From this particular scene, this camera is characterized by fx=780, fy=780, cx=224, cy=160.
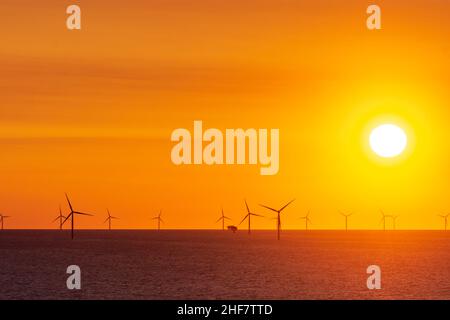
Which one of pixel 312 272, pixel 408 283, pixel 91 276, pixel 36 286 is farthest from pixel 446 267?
pixel 36 286

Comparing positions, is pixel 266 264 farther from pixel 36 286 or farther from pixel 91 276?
pixel 36 286

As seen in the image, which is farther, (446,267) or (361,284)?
(446,267)

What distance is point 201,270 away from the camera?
138375mm

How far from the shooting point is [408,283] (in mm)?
113375
